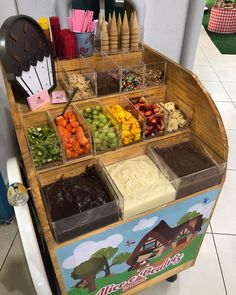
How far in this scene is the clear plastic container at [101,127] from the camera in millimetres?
976

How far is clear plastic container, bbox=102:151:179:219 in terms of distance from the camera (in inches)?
34.9

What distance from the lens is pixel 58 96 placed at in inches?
44.6

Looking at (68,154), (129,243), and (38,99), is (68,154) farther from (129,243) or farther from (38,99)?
(129,243)

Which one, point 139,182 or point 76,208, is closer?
point 76,208

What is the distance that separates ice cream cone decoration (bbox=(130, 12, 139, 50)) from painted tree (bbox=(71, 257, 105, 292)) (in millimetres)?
1084

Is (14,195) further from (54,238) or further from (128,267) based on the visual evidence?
(128,267)

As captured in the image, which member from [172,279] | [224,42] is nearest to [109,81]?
[172,279]

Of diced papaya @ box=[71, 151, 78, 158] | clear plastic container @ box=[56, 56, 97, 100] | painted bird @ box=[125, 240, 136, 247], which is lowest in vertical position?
painted bird @ box=[125, 240, 136, 247]

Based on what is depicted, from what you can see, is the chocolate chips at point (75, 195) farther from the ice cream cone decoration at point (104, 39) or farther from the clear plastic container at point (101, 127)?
the ice cream cone decoration at point (104, 39)

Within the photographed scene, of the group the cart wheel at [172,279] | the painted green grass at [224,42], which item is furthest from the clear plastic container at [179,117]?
the painted green grass at [224,42]

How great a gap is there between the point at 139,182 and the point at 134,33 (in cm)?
83

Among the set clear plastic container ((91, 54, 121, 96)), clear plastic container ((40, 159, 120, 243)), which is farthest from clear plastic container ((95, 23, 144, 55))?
clear plastic container ((40, 159, 120, 243))

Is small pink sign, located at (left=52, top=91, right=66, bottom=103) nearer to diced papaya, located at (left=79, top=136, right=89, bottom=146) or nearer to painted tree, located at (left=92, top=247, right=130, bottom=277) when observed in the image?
diced papaya, located at (left=79, top=136, right=89, bottom=146)

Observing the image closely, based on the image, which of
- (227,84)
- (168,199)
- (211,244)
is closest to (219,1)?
(227,84)
